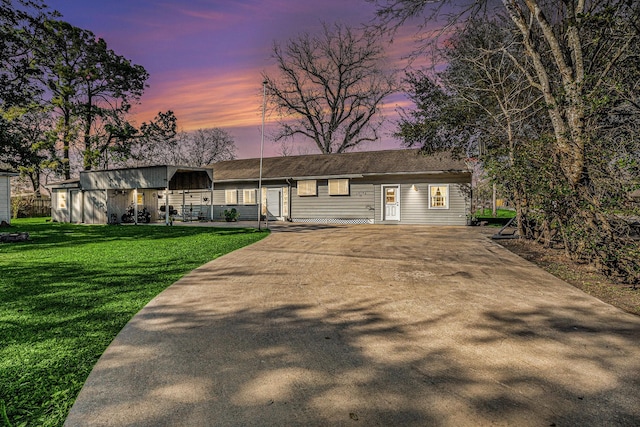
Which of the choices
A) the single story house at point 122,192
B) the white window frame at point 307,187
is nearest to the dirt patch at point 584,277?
the white window frame at point 307,187

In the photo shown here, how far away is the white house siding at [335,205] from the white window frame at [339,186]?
214 mm

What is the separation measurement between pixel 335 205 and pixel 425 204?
4902 millimetres

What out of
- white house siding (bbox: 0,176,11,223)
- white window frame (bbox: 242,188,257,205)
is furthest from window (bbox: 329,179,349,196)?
white house siding (bbox: 0,176,11,223)

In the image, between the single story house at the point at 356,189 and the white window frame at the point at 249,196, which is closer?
the single story house at the point at 356,189

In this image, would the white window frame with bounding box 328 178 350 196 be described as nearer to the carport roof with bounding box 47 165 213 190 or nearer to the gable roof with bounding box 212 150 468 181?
the gable roof with bounding box 212 150 468 181

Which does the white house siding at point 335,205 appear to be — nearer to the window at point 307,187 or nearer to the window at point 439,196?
the window at point 307,187

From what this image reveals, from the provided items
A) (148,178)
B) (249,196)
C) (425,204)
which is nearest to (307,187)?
(249,196)

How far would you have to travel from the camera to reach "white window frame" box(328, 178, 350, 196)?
20.0m

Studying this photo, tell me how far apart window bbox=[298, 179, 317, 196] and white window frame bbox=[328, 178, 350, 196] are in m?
0.99

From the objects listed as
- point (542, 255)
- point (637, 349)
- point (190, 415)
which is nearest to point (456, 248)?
point (542, 255)

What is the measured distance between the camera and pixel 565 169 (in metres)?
6.80

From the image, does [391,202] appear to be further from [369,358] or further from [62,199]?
[62,199]

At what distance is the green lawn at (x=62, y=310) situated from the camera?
241 cm

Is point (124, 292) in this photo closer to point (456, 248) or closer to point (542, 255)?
point (456, 248)
